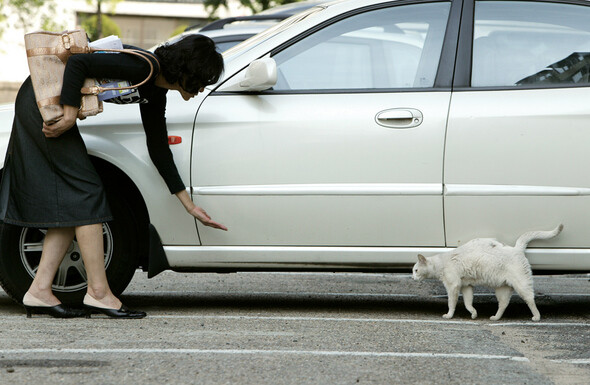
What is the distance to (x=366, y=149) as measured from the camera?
16.6 feet

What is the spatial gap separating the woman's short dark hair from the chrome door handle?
85 centimetres

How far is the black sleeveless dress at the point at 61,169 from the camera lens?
4957mm

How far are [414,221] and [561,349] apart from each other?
1.01m

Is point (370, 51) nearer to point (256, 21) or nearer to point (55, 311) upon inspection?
point (55, 311)

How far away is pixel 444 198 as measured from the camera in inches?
200

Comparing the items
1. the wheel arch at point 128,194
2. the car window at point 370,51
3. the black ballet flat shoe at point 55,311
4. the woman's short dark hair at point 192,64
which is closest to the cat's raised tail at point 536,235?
the car window at point 370,51

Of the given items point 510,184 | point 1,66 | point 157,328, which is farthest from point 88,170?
point 1,66

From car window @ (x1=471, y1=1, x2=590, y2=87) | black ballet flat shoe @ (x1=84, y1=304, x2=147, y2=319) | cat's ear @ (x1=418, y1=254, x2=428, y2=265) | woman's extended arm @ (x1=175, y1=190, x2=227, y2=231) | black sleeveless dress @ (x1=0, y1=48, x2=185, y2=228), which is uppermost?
A: car window @ (x1=471, y1=1, x2=590, y2=87)

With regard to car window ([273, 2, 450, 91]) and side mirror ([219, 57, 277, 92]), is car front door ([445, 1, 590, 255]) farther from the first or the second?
side mirror ([219, 57, 277, 92])

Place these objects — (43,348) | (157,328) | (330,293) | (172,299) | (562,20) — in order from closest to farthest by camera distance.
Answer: (43,348) → (157,328) → (562,20) → (172,299) → (330,293)

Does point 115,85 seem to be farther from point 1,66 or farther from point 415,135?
point 1,66

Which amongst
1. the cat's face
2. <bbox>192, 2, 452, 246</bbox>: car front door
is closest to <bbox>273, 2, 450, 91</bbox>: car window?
<bbox>192, 2, 452, 246</bbox>: car front door

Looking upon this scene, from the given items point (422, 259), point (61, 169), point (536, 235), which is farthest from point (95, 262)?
point (536, 235)

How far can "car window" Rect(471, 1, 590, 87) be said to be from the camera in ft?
17.0
